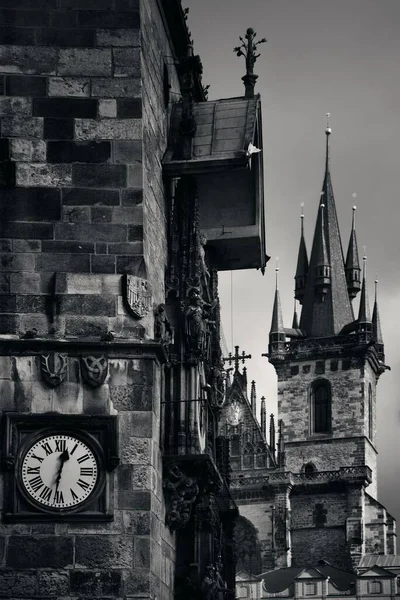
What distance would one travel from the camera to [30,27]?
16688mm

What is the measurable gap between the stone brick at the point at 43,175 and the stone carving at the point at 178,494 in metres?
2.97

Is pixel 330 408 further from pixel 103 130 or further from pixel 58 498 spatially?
pixel 58 498

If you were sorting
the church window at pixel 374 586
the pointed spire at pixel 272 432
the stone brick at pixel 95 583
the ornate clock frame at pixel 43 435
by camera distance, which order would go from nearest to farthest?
the stone brick at pixel 95 583
the ornate clock frame at pixel 43 435
the church window at pixel 374 586
the pointed spire at pixel 272 432

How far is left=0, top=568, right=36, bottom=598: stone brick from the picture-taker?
15344 mm

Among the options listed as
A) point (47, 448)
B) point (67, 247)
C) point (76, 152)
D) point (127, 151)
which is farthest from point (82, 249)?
point (47, 448)

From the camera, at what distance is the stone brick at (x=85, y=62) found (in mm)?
16641

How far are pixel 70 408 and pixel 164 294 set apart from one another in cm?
227

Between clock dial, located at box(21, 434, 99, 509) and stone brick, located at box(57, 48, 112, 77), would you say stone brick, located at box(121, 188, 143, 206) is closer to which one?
stone brick, located at box(57, 48, 112, 77)

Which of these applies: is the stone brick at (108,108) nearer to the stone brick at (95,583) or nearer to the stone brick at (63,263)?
the stone brick at (63,263)

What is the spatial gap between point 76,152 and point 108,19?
138 cm

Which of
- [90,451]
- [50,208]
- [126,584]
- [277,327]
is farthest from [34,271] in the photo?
[277,327]

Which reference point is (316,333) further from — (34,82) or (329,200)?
(34,82)

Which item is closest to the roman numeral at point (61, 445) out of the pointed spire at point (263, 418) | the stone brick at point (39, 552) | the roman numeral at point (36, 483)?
the roman numeral at point (36, 483)

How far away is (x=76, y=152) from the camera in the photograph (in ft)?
54.1
